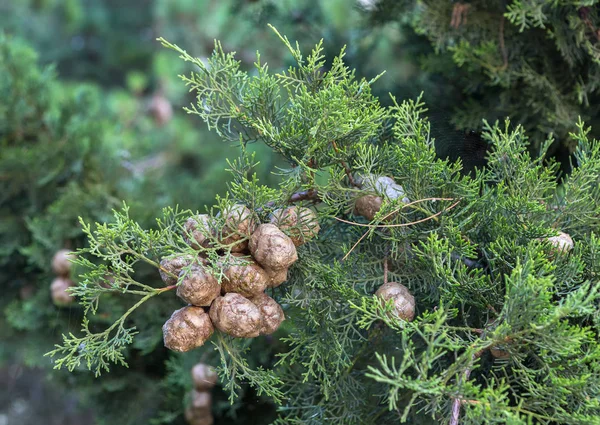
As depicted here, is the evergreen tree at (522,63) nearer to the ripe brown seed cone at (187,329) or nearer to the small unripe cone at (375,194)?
the small unripe cone at (375,194)

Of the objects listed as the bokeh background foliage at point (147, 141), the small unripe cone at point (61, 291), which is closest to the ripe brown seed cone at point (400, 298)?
the bokeh background foliage at point (147, 141)

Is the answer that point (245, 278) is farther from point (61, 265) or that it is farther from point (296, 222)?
point (61, 265)

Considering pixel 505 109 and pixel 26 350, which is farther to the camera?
pixel 26 350

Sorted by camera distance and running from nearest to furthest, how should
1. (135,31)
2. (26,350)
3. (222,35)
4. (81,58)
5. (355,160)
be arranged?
(355,160), (26,350), (222,35), (81,58), (135,31)

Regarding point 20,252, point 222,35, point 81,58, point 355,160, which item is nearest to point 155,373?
point 20,252

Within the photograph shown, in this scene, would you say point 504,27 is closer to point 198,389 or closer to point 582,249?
point 582,249

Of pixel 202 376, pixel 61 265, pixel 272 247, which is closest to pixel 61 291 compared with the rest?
pixel 61 265

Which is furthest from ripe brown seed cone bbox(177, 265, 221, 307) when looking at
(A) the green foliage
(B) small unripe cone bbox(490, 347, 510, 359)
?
(A) the green foliage
